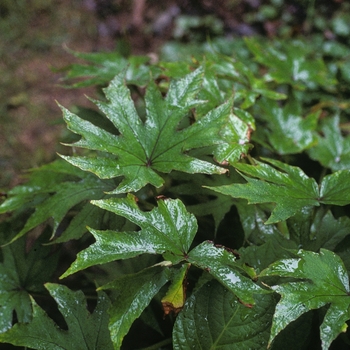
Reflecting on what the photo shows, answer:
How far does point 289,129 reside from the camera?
5.39 ft

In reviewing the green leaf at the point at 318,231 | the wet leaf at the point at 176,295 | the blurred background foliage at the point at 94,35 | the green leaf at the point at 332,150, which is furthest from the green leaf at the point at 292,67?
the blurred background foliage at the point at 94,35

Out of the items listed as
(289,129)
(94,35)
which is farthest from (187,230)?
(94,35)

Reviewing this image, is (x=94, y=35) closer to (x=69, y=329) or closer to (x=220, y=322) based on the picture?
(x=69, y=329)

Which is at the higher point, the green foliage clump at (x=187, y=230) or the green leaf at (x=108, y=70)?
the green leaf at (x=108, y=70)

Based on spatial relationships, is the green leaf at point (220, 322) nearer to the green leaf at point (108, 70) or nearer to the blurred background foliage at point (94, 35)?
the green leaf at point (108, 70)

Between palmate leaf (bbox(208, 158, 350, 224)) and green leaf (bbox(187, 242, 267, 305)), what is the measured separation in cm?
16

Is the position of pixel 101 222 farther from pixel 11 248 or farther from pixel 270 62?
pixel 270 62

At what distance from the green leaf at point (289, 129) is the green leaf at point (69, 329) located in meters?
0.90

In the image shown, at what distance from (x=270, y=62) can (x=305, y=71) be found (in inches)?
7.1

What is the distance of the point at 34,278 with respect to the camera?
1.33 m

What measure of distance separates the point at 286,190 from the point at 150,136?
1.42ft

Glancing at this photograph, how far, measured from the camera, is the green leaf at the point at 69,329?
102 cm

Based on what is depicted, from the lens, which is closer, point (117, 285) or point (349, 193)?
point (117, 285)

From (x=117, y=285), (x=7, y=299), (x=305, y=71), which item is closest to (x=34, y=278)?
(x=7, y=299)
